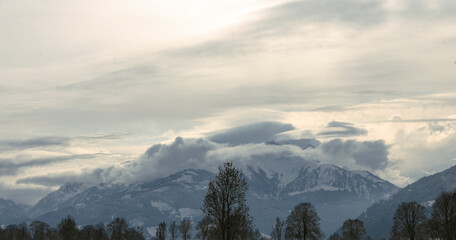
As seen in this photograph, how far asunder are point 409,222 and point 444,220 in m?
9.13

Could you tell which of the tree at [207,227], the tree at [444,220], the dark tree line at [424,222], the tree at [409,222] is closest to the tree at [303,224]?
the tree at [409,222]

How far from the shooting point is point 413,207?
16662cm

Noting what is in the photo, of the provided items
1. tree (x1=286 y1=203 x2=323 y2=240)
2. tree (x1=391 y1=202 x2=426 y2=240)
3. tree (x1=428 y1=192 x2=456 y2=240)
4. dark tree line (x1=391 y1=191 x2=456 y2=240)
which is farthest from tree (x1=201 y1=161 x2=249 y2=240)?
tree (x1=391 y1=202 x2=426 y2=240)

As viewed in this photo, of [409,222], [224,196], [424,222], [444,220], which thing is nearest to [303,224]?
[409,222]

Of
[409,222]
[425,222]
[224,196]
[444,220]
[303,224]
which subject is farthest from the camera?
[425,222]

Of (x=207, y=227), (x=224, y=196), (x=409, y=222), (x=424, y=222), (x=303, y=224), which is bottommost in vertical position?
(x=424, y=222)

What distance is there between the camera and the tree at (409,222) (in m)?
159

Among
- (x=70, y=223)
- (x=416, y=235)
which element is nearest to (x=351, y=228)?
(x=416, y=235)

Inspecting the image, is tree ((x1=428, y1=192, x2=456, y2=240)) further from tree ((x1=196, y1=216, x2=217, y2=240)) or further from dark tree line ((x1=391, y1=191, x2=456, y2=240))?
tree ((x1=196, y1=216, x2=217, y2=240))

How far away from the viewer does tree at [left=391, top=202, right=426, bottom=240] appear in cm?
15888

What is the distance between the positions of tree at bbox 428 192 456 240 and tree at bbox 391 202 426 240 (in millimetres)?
3258

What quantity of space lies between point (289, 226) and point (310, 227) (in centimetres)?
960

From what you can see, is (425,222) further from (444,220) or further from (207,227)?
(207,227)

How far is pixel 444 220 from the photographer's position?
524 ft
